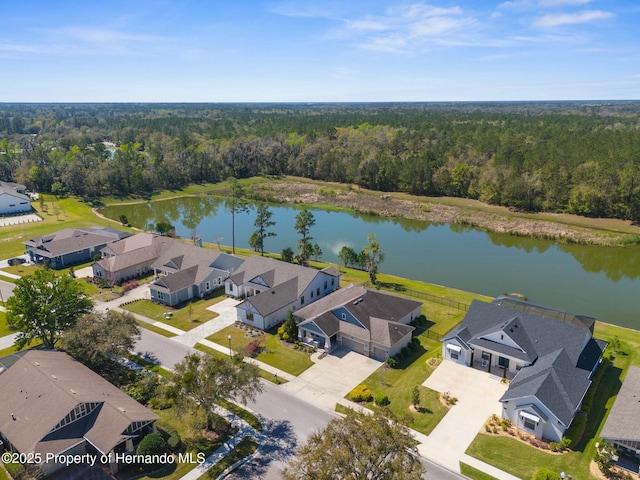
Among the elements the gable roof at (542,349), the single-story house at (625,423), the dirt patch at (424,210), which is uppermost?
the gable roof at (542,349)

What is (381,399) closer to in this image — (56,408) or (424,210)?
(56,408)

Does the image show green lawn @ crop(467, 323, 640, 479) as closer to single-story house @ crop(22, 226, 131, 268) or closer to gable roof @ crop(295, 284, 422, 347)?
gable roof @ crop(295, 284, 422, 347)

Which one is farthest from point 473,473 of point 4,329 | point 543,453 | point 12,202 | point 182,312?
point 12,202

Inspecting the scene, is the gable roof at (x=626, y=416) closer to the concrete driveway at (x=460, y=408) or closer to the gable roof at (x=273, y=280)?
the concrete driveway at (x=460, y=408)

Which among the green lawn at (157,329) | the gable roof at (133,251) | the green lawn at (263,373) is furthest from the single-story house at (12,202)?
the green lawn at (263,373)

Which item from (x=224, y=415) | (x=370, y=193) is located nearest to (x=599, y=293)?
(x=224, y=415)

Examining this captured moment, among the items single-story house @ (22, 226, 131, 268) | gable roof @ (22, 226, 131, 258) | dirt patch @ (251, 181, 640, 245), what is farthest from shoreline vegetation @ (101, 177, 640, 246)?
single-story house @ (22, 226, 131, 268)

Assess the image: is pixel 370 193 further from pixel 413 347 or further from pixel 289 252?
pixel 413 347
